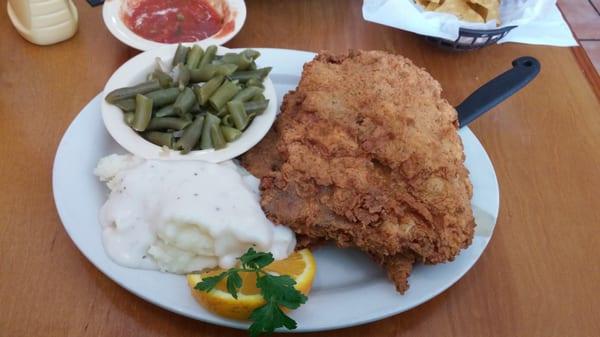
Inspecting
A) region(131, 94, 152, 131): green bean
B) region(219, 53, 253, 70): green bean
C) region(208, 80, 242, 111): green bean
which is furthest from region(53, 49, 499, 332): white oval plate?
region(219, 53, 253, 70): green bean

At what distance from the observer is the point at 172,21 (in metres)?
2.18

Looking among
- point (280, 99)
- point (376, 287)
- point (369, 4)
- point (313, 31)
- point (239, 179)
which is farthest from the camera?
point (313, 31)

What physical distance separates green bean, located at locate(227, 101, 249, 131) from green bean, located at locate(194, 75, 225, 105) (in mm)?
84

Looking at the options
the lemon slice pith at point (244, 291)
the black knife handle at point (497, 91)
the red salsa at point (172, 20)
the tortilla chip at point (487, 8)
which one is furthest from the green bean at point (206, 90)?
the tortilla chip at point (487, 8)

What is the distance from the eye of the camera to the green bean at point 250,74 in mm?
1855

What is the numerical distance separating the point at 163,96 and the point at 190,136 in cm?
18

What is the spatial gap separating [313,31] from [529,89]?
959 millimetres

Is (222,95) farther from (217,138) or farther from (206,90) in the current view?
(217,138)

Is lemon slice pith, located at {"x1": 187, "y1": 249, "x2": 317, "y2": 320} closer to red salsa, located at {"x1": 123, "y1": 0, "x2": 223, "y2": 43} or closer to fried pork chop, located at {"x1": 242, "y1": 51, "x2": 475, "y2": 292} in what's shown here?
fried pork chop, located at {"x1": 242, "y1": 51, "x2": 475, "y2": 292}

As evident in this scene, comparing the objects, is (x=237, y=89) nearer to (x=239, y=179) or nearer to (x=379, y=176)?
(x=239, y=179)

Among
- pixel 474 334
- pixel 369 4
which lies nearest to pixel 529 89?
pixel 369 4

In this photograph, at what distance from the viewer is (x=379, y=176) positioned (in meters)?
1.56

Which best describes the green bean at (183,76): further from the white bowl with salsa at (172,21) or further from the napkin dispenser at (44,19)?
the napkin dispenser at (44,19)

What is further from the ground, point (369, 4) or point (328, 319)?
point (369, 4)
